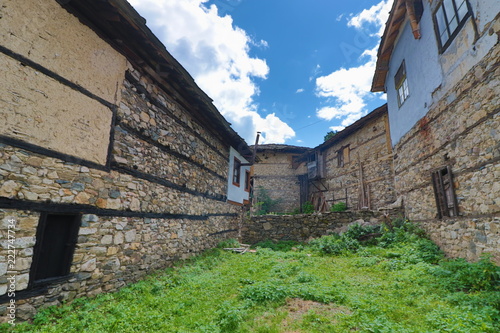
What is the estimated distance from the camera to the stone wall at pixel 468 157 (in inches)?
174

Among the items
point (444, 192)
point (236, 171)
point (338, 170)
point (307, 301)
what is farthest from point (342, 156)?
point (307, 301)

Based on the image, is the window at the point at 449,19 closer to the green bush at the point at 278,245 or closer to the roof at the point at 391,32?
the roof at the point at 391,32

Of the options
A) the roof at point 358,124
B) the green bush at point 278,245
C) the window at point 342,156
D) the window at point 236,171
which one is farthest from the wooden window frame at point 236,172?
the window at point 342,156

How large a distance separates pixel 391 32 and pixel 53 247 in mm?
11698

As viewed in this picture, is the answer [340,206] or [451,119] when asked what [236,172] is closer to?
[340,206]

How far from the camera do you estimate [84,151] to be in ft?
13.6

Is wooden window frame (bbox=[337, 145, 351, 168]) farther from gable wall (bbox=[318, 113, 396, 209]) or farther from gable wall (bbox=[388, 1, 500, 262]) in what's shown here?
gable wall (bbox=[388, 1, 500, 262])

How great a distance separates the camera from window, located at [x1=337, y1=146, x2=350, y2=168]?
54.4 ft

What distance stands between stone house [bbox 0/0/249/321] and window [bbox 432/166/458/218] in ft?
23.9

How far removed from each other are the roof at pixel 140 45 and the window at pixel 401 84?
701 cm

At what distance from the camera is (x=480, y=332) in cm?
272

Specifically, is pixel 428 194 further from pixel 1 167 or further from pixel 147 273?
pixel 1 167

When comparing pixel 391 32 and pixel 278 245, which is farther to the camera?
pixel 278 245

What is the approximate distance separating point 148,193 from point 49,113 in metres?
2.60
